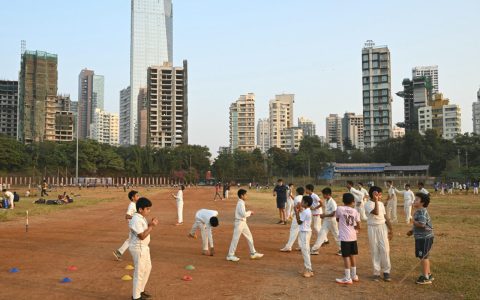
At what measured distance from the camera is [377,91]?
403 ft

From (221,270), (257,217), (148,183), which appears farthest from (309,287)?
(148,183)

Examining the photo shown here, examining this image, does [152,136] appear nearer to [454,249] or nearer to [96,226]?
[96,226]

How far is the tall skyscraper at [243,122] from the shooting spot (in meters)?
172

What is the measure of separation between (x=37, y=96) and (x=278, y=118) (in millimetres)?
94635

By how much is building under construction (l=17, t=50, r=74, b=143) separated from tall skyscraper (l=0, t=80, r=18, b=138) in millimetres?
21448

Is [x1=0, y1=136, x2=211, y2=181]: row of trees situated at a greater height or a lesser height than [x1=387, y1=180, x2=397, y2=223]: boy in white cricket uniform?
greater

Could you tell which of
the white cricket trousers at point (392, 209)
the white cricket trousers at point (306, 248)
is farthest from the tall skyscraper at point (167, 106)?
the white cricket trousers at point (306, 248)

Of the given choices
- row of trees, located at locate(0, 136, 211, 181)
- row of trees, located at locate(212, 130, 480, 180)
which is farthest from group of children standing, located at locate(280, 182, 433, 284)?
row of trees, located at locate(0, 136, 211, 181)

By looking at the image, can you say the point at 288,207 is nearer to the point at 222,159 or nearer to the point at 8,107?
the point at 222,159

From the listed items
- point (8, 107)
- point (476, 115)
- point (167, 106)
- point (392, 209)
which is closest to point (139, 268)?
point (392, 209)

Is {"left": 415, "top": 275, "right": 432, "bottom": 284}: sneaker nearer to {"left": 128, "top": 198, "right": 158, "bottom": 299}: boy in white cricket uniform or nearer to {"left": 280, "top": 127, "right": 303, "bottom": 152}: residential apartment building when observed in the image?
{"left": 128, "top": 198, "right": 158, "bottom": 299}: boy in white cricket uniform

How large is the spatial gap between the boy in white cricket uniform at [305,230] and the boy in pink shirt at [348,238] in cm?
78

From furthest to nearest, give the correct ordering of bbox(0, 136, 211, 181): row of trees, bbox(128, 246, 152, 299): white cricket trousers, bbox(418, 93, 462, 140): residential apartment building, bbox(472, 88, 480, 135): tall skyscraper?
bbox(472, 88, 480, 135): tall skyscraper < bbox(418, 93, 462, 140): residential apartment building < bbox(0, 136, 211, 181): row of trees < bbox(128, 246, 152, 299): white cricket trousers

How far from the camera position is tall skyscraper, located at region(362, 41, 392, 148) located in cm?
12119
